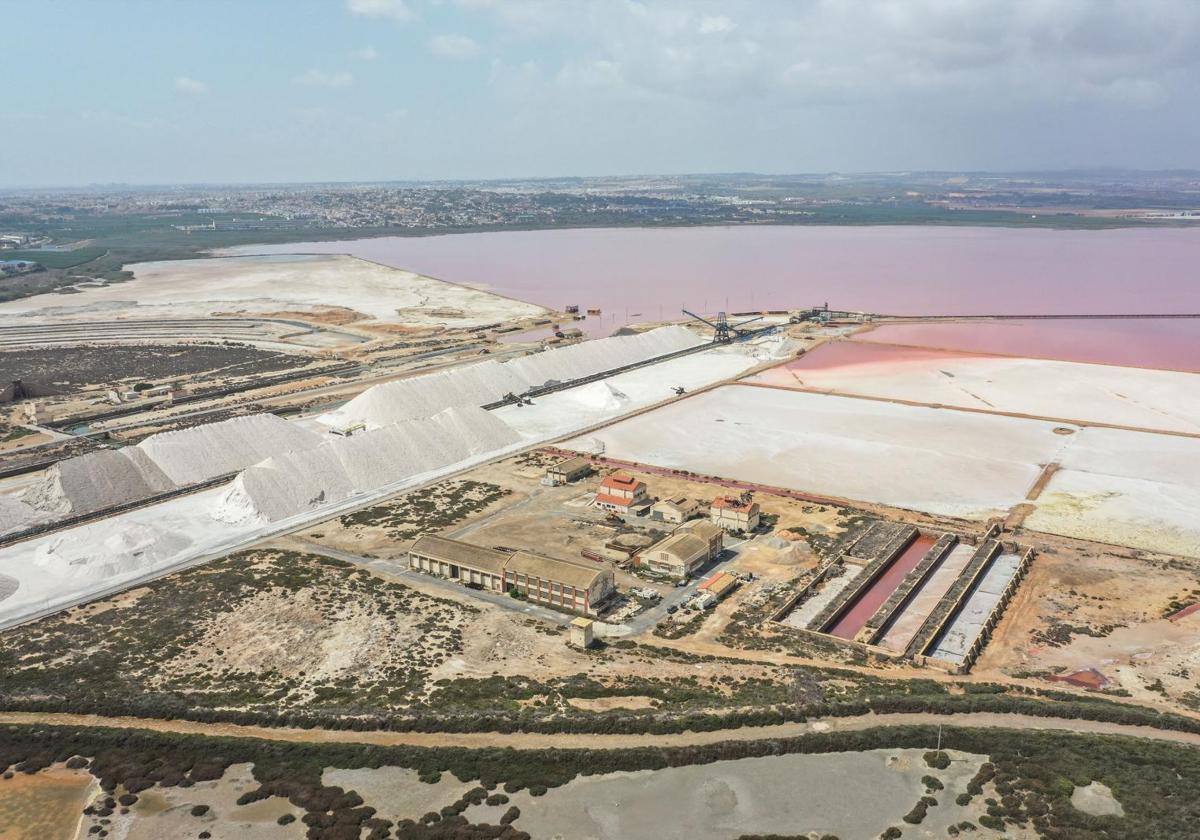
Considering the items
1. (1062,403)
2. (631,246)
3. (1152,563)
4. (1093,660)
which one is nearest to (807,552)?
(1093,660)

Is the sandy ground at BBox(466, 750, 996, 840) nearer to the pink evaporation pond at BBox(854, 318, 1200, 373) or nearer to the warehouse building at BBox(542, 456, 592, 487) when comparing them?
the warehouse building at BBox(542, 456, 592, 487)

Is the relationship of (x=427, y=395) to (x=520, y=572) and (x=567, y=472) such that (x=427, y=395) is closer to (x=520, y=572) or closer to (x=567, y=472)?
(x=567, y=472)

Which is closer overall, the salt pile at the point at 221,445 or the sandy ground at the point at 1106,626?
the sandy ground at the point at 1106,626

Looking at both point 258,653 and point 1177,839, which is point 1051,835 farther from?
point 258,653

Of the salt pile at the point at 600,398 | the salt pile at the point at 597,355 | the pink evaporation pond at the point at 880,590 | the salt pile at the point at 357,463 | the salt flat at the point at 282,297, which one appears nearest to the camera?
A: the pink evaporation pond at the point at 880,590

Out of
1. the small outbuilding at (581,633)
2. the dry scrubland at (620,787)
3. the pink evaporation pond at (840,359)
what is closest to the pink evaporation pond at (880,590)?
the dry scrubland at (620,787)

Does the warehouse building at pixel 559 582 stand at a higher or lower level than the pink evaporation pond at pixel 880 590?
higher

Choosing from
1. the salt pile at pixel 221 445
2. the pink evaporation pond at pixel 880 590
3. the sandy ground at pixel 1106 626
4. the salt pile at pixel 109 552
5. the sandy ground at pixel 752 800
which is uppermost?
the salt pile at pixel 221 445

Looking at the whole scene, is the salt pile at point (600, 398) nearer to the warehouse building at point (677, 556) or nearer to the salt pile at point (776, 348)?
the salt pile at point (776, 348)
